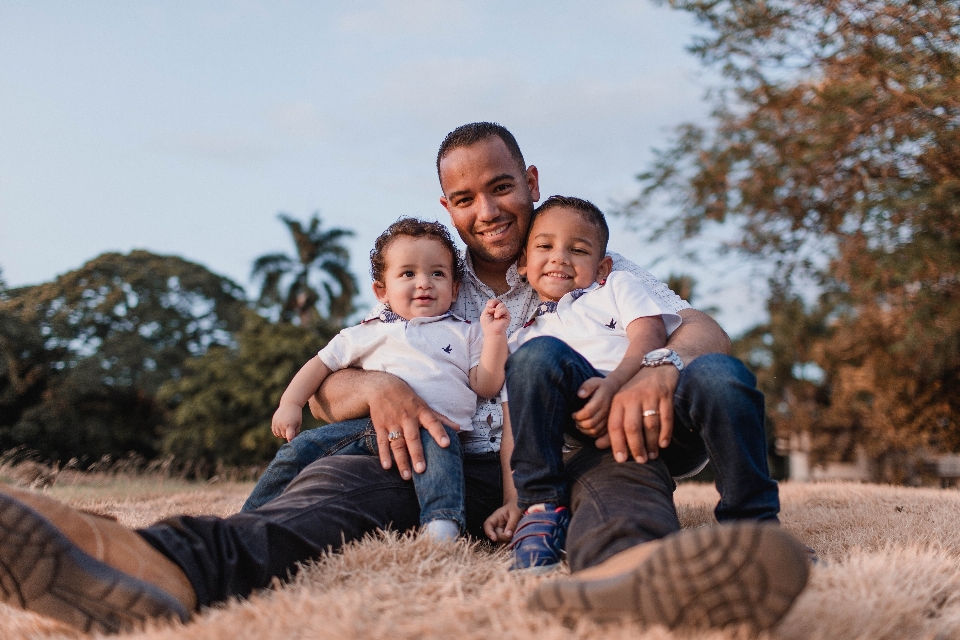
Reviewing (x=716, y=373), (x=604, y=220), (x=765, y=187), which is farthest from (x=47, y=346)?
(x=716, y=373)

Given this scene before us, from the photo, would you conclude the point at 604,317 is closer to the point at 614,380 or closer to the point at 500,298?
the point at 614,380

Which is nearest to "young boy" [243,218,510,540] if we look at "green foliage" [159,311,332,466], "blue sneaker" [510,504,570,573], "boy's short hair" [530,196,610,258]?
"blue sneaker" [510,504,570,573]

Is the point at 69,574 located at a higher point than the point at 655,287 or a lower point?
lower

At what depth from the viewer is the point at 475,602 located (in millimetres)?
1728

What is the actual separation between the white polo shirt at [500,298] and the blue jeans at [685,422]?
612mm

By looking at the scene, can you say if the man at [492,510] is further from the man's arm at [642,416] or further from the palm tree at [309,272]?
the palm tree at [309,272]

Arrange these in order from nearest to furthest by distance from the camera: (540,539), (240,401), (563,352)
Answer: (540,539), (563,352), (240,401)

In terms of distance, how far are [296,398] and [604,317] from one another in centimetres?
126

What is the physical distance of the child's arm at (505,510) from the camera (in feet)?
8.55

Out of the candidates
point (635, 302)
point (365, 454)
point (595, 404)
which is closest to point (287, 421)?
point (365, 454)

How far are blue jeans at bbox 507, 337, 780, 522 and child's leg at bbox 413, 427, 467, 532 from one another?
31cm

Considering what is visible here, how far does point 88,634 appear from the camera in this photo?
5.66 ft

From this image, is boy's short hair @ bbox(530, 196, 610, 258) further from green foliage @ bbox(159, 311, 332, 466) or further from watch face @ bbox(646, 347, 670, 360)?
green foliage @ bbox(159, 311, 332, 466)

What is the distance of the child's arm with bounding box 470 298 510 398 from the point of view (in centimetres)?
278
